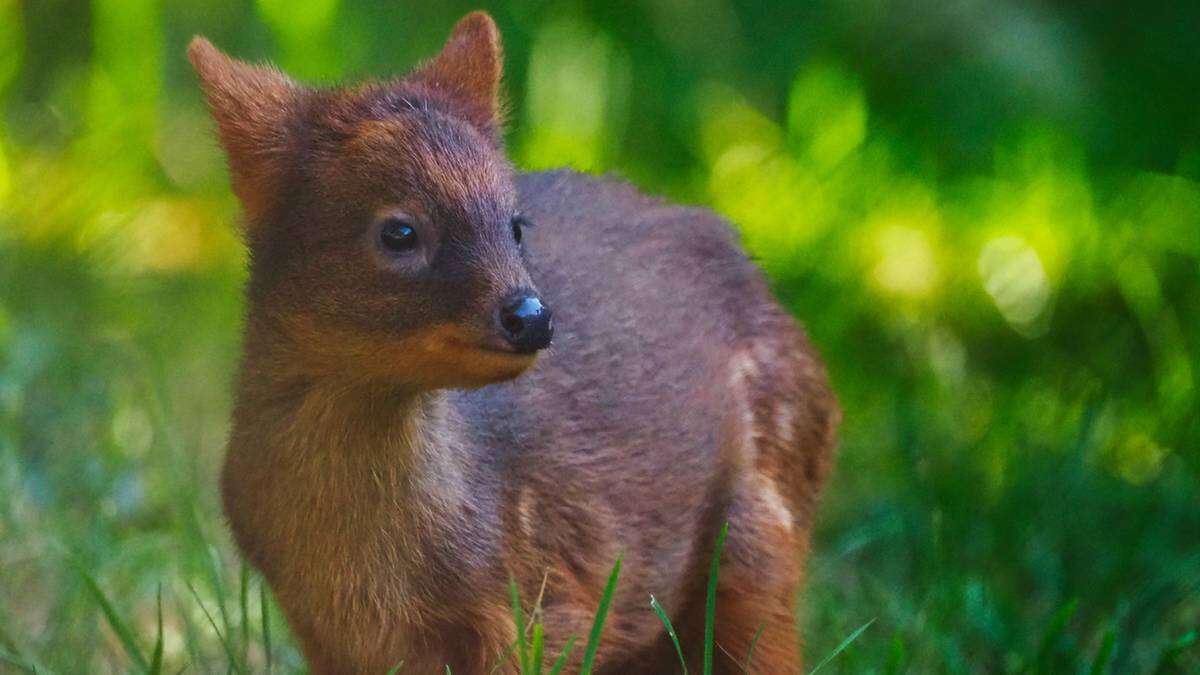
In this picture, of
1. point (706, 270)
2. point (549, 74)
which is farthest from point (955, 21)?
point (706, 270)

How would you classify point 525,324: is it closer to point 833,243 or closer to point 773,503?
point 773,503

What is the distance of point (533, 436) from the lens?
443 centimetres

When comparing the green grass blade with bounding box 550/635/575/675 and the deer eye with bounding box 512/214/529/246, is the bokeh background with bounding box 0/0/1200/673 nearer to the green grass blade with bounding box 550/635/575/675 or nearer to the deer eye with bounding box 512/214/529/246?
the green grass blade with bounding box 550/635/575/675

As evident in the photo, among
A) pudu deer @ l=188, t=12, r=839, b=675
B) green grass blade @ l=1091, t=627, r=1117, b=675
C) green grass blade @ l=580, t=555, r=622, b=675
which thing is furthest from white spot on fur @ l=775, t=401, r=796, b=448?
green grass blade @ l=580, t=555, r=622, b=675

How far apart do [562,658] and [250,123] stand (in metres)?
1.39

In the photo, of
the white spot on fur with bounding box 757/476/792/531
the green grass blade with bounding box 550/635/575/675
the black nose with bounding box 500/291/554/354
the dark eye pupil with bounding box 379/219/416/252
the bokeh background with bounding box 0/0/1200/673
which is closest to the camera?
the black nose with bounding box 500/291/554/354

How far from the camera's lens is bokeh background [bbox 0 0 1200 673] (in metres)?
5.84

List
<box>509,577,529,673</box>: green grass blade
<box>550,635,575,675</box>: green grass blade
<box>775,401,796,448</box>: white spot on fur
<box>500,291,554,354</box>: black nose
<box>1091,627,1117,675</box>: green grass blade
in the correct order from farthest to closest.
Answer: <box>775,401,796,448</box>: white spot on fur → <box>1091,627,1117,675</box>: green grass blade → <box>550,635,575,675</box>: green grass blade → <box>509,577,529,673</box>: green grass blade → <box>500,291,554,354</box>: black nose

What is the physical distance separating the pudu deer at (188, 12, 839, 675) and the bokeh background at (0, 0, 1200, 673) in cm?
90

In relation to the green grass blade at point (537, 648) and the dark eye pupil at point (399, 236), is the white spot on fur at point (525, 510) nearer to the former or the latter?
the green grass blade at point (537, 648)

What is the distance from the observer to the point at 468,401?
14.1 ft

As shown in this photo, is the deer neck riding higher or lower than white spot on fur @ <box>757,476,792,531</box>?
higher

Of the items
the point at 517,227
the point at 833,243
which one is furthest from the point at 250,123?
the point at 833,243

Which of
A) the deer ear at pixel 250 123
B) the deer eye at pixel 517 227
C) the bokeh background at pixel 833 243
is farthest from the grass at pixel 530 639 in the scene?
the deer ear at pixel 250 123
